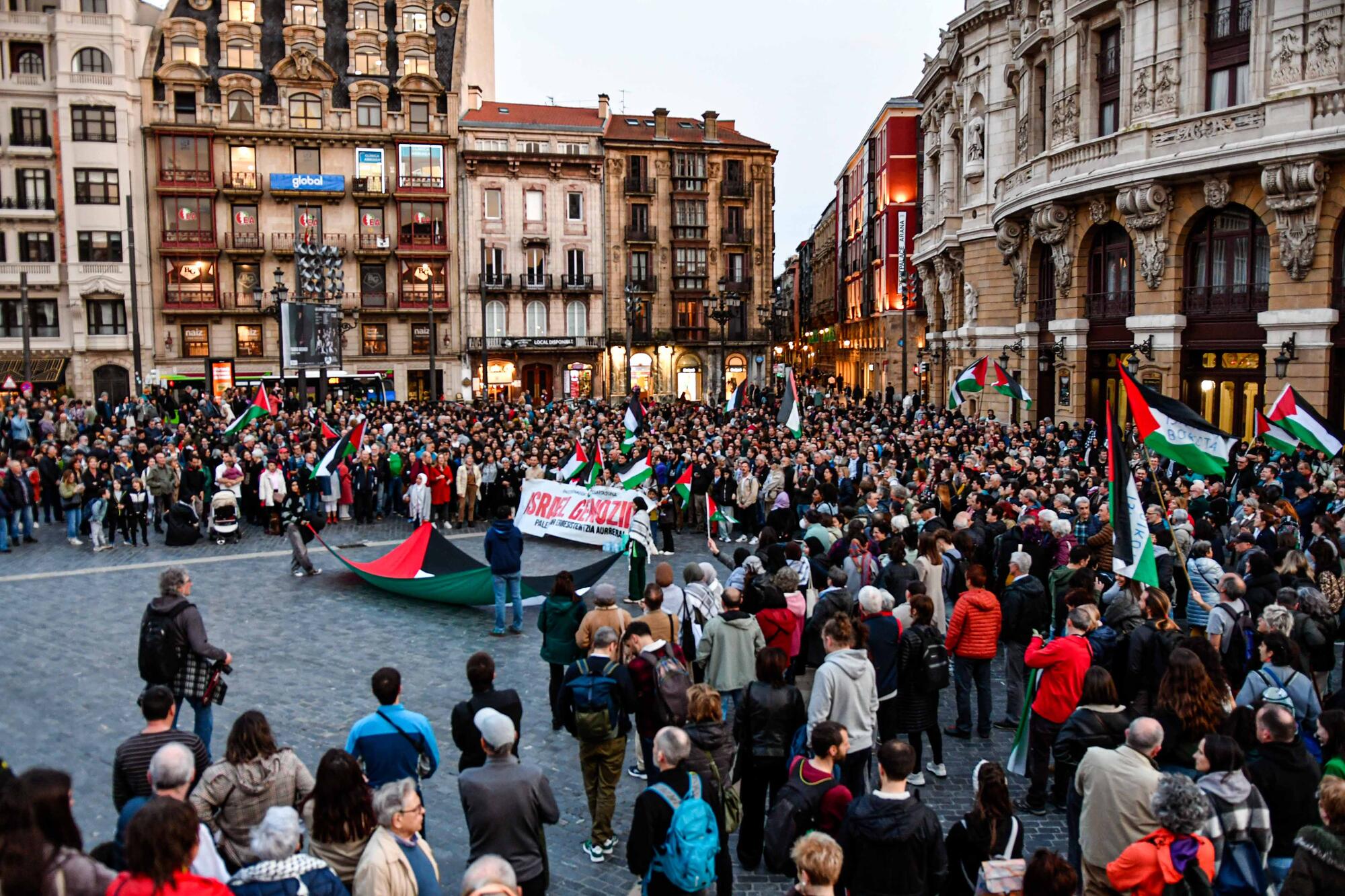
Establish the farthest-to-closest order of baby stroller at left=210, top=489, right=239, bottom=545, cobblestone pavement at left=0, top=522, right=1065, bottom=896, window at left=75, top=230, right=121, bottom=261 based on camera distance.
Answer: window at left=75, top=230, right=121, bottom=261, baby stroller at left=210, top=489, right=239, bottom=545, cobblestone pavement at left=0, top=522, right=1065, bottom=896

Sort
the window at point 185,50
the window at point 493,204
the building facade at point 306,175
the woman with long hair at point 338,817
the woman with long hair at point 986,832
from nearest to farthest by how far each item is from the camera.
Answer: the woman with long hair at point 338,817
the woman with long hair at point 986,832
the window at point 185,50
the building facade at point 306,175
the window at point 493,204

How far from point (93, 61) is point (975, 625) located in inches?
2094

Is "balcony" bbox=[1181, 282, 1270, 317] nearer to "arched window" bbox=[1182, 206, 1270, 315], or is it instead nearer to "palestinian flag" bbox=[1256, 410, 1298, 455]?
"arched window" bbox=[1182, 206, 1270, 315]

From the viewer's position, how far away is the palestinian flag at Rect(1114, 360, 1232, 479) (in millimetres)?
12812

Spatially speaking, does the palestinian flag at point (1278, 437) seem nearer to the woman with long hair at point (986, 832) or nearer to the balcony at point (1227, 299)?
the balcony at point (1227, 299)

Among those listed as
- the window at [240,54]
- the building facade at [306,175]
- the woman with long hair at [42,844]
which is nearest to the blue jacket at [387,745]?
the woman with long hair at [42,844]

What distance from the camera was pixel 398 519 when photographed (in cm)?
2250

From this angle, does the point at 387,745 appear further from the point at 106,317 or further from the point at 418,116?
the point at 418,116

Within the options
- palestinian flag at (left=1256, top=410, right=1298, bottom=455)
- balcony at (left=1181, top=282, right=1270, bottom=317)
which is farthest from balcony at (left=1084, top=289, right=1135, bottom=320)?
palestinian flag at (left=1256, top=410, right=1298, bottom=455)

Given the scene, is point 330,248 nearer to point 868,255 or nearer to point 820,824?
point 820,824

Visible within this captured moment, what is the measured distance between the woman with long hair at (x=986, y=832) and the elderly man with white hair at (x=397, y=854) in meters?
2.80

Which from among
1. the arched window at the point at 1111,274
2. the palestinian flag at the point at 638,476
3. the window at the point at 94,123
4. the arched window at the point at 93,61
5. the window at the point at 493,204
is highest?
the arched window at the point at 93,61

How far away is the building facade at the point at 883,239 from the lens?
178 ft

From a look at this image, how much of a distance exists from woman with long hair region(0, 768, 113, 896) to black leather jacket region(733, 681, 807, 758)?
12.7ft
